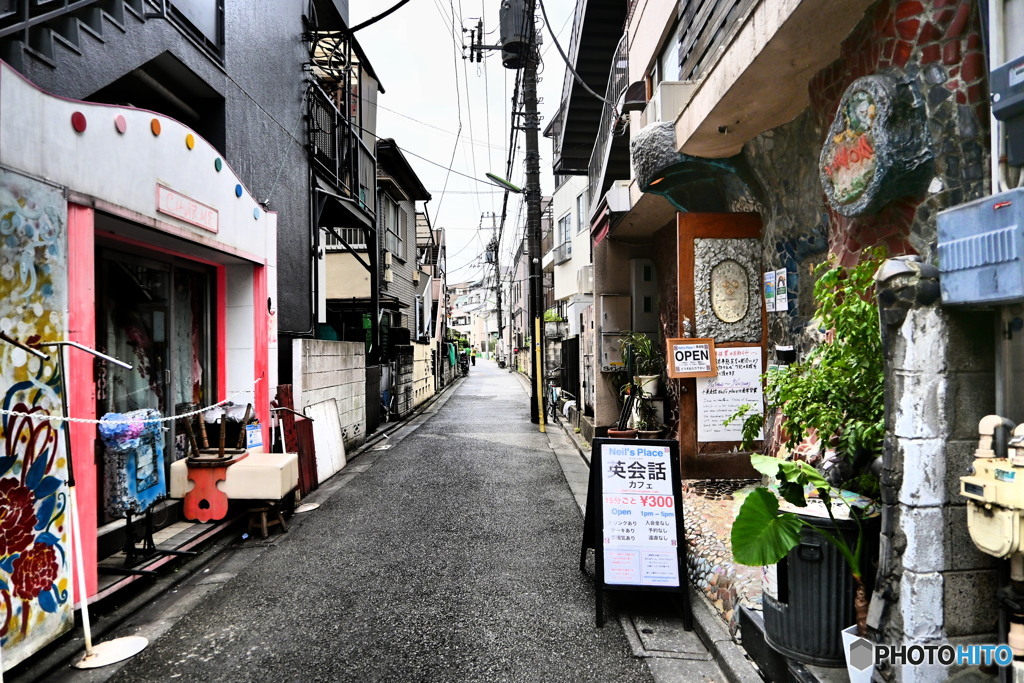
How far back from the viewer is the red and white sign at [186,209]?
19.4 feet

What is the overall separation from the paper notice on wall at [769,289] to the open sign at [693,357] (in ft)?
2.70

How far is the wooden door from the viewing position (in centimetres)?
730

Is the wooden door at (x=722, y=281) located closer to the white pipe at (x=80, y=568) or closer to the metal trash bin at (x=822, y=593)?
the metal trash bin at (x=822, y=593)

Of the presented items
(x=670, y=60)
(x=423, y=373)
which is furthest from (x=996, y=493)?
(x=423, y=373)

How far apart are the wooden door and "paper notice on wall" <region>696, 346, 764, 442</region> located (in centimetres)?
3

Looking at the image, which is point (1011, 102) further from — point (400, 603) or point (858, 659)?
point (400, 603)

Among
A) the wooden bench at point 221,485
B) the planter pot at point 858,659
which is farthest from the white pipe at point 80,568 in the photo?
the planter pot at point 858,659

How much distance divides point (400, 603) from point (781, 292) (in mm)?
5020

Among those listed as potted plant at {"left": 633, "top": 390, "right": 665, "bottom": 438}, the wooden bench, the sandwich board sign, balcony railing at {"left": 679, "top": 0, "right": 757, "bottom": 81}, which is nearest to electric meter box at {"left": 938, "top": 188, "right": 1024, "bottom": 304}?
the sandwich board sign

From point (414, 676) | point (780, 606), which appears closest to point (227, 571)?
point (414, 676)

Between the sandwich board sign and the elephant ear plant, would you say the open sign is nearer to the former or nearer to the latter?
the sandwich board sign

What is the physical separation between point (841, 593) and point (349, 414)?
1068 centimetres

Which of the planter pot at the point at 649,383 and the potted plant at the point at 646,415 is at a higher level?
the planter pot at the point at 649,383

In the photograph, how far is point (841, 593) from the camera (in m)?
3.39
